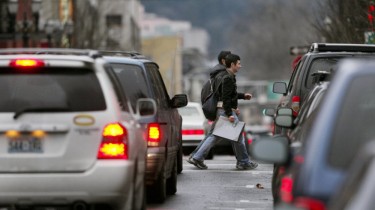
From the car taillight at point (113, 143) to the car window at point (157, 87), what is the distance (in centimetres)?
416

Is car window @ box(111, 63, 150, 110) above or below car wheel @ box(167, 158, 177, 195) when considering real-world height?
above

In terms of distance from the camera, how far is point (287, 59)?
15738 cm

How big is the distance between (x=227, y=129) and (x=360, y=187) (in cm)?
1434

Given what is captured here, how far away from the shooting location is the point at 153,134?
46.7 feet

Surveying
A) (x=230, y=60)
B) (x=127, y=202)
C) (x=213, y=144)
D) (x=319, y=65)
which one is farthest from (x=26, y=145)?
(x=213, y=144)

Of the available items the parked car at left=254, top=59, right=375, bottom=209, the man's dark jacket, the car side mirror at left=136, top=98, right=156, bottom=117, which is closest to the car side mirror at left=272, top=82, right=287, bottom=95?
the man's dark jacket

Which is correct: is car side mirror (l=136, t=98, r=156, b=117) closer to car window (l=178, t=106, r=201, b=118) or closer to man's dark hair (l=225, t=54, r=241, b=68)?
man's dark hair (l=225, t=54, r=241, b=68)

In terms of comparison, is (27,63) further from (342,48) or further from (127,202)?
(342,48)

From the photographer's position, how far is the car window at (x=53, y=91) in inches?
416

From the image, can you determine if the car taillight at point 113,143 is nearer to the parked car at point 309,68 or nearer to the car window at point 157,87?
the car window at point 157,87

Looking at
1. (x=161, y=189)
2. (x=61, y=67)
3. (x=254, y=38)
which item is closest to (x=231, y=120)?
(x=161, y=189)

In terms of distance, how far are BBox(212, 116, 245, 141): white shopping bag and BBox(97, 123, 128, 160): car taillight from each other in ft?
30.2

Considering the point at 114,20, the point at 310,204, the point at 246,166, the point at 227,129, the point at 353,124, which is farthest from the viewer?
the point at 114,20

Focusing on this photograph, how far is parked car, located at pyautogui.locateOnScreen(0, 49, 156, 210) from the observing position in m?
10.3
